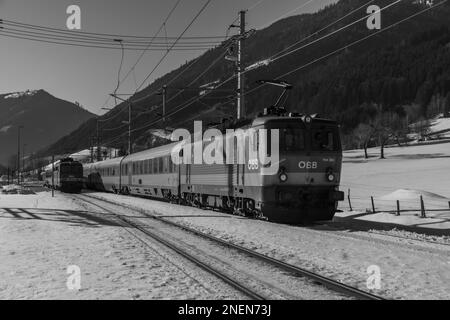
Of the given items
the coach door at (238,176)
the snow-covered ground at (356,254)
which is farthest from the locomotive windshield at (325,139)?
the snow-covered ground at (356,254)

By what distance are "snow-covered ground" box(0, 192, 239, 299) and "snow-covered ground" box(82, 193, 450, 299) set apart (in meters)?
2.38

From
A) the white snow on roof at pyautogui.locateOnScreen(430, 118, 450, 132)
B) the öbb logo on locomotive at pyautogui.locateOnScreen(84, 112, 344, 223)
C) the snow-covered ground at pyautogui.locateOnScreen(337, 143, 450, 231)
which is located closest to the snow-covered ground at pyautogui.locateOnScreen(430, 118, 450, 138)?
the white snow on roof at pyautogui.locateOnScreen(430, 118, 450, 132)

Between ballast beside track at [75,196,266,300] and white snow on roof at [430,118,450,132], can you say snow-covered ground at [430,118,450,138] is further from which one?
ballast beside track at [75,196,266,300]

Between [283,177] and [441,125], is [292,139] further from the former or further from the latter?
[441,125]

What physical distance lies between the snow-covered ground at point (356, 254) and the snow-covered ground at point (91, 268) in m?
2.38

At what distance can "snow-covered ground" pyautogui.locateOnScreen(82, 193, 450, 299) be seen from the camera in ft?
24.3

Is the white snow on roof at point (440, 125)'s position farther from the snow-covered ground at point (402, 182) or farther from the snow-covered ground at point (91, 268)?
the snow-covered ground at point (91, 268)

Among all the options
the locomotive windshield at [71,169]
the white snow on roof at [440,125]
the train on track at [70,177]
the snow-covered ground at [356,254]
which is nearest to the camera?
the snow-covered ground at [356,254]

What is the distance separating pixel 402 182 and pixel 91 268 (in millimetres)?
A: 53595

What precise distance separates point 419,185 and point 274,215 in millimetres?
42163

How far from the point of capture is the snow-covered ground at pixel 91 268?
695 cm

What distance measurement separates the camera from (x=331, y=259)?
31.0 ft
